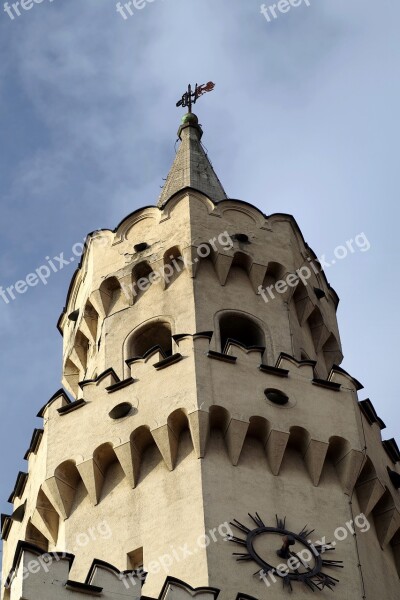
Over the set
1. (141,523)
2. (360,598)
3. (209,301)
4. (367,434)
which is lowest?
(360,598)

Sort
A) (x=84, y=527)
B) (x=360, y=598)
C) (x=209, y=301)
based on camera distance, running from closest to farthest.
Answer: (x=360, y=598), (x=84, y=527), (x=209, y=301)

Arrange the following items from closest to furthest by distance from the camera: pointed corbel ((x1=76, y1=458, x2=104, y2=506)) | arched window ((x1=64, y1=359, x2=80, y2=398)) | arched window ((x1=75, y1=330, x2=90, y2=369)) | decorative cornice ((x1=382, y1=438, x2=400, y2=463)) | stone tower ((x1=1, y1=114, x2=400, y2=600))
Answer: stone tower ((x1=1, y1=114, x2=400, y2=600)), pointed corbel ((x1=76, y1=458, x2=104, y2=506)), decorative cornice ((x1=382, y1=438, x2=400, y2=463)), arched window ((x1=75, y1=330, x2=90, y2=369)), arched window ((x1=64, y1=359, x2=80, y2=398))

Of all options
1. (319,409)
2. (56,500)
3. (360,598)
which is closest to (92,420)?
(56,500)

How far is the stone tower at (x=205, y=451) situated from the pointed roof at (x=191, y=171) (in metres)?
3.53

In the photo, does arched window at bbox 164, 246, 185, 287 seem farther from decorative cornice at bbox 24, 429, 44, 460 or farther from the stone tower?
decorative cornice at bbox 24, 429, 44, 460

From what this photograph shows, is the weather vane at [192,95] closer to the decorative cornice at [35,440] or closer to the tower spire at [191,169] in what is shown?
the tower spire at [191,169]

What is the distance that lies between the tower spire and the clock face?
11.9 m

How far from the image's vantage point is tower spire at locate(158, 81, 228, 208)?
40.6 meters

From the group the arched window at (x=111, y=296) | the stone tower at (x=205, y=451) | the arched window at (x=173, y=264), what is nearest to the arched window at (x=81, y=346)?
the stone tower at (x=205, y=451)

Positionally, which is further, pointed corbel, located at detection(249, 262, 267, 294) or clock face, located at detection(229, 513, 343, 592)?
pointed corbel, located at detection(249, 262, 267, 294)

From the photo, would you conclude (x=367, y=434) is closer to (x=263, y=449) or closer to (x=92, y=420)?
(x=263, y=449)

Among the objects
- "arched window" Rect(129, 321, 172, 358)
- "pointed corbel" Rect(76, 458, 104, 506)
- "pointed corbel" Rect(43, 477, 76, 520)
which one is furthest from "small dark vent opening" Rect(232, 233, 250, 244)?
"pointed corbel" Rect(43, 477, 76, 520)

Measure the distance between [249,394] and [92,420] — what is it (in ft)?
10.9

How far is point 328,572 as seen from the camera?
93.4 ft
